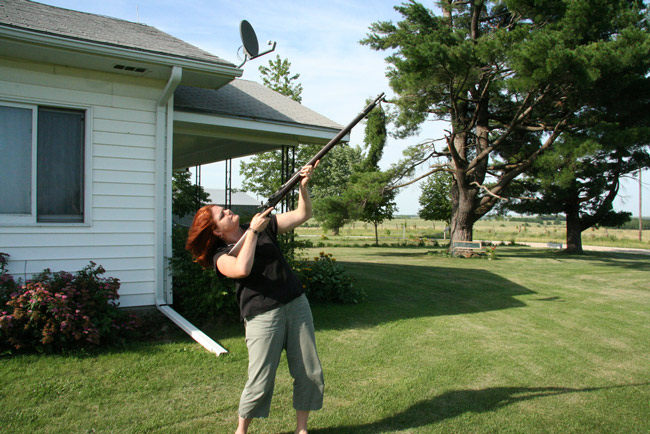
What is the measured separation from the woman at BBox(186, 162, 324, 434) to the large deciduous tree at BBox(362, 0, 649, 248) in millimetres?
12451

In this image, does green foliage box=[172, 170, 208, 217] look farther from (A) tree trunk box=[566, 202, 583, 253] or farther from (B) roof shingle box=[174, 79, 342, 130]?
(A) tree trunk box=[566, 202, 583, 253]

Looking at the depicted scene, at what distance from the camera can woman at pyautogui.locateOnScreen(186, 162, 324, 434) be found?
9.42 feet

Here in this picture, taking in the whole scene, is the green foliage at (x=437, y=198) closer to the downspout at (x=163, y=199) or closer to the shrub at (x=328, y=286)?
the shrub at (x=328, y=286)

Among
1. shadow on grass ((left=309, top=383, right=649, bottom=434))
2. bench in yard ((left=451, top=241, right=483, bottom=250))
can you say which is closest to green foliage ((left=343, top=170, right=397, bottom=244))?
bench in yard ((left=451, top=241, right=483, bottom=250))

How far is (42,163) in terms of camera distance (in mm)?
5348

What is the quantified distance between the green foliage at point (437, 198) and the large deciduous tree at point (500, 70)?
6.59 m

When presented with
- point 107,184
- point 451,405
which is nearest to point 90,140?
point 107,184

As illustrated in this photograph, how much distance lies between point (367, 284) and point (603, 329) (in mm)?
4394

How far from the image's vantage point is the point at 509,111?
19.1m

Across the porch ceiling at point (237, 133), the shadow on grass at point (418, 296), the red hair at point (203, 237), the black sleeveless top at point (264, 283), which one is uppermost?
the porch ceiling at point (237, 133)

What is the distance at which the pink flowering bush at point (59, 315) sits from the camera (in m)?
4.41

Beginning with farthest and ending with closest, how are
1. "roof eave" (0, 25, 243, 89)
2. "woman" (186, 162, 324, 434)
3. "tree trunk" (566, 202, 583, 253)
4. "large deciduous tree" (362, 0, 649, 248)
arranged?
"tree trunk" (566, 202, 583, 253) → "large deciduous tree" (362, 0, 649, 248) → "roof eave" (0, 25, 243, 89) → "woman" (186, 162, 324, 434)

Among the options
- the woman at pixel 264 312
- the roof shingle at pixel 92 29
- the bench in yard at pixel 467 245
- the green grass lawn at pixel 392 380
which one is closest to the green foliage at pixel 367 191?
the bench in yard at pixel 467 245

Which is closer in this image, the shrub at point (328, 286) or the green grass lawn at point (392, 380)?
the green grass lawn at point (392, 380)
